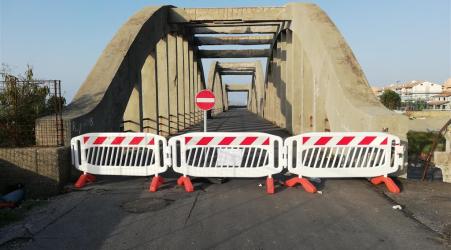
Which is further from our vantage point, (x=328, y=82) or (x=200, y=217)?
(x=328, y=82)

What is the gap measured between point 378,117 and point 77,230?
5806mm

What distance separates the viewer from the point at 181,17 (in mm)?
16984

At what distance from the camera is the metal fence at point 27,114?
697cm

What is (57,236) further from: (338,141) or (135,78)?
(135,78)

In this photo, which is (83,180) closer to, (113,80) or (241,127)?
(113,80)

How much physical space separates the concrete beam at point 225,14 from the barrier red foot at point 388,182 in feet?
38.7

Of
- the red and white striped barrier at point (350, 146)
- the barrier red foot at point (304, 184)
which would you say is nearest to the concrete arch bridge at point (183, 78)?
the red and white striped barrier at point (350, 146)

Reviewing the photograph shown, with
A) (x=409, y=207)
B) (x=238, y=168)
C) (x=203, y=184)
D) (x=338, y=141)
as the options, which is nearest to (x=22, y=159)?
(x=203, y=184)

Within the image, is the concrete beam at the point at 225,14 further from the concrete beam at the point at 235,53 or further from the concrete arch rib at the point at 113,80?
the concrete beam at the point at 235,53

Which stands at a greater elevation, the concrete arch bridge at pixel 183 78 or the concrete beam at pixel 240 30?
the concrete beam at pixel 240 30

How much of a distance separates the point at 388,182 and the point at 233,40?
2150 cm

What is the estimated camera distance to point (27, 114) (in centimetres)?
741

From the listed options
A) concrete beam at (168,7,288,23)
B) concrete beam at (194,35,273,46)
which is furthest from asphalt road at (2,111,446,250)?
concrete beam at (194,35,273,46)

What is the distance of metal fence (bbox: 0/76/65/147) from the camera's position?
6973 mm
